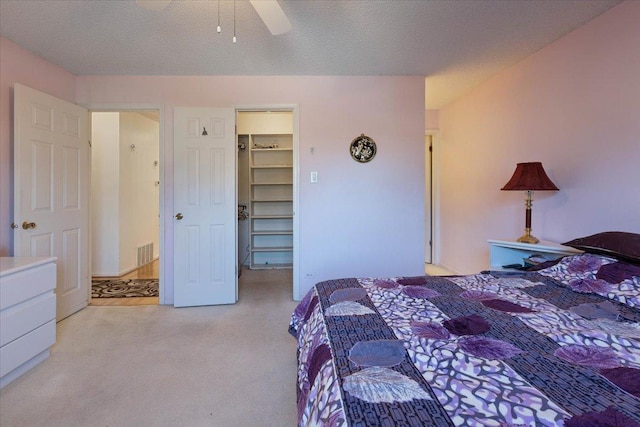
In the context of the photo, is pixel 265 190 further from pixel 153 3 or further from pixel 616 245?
pixel 616 245

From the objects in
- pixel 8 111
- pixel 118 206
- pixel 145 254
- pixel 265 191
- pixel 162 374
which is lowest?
pixel 162 374

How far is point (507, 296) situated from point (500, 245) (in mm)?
1278

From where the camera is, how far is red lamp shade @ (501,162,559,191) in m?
2.38

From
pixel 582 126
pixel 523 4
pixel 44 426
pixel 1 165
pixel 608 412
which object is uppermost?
pixel 523 4

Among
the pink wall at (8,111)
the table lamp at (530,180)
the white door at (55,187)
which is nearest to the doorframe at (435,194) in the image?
the table lamp at (530,180)

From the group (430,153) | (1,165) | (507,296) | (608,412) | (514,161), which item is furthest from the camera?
(430,153)

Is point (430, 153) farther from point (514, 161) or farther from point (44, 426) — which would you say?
point (44, 426)

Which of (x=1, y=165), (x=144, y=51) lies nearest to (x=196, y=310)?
(x=1, y=165)

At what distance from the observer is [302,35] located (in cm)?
243

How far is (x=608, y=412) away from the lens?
2.21 feet

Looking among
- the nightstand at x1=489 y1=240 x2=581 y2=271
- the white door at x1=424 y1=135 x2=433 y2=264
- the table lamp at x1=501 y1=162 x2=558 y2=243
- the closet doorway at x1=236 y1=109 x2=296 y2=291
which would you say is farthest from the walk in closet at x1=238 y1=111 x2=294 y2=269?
the table lamp at x1=501 y1=162 x2=558 y2=243

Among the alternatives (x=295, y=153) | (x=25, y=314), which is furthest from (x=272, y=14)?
(x=25, y=314)

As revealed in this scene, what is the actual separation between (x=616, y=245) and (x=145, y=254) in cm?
541

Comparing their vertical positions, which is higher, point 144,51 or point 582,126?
point 144,51
